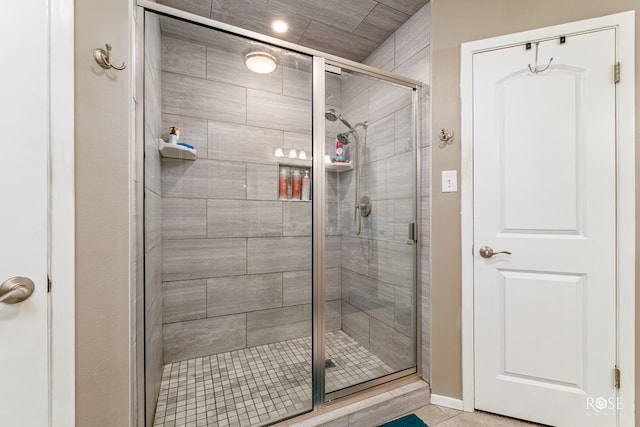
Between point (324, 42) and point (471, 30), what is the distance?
1036 millimetres

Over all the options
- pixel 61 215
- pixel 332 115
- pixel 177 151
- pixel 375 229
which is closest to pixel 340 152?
pixel 332 115

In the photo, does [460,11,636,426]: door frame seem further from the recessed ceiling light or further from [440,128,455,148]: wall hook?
the recessed ceiling light

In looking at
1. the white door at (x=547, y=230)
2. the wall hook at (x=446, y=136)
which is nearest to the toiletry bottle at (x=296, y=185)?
the wall hook at (x=446, y=136)

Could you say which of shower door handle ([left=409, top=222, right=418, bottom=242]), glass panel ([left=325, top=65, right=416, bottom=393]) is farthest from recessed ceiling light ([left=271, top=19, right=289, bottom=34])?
shower door handle ([left=409, top=222, right=418, bottom=242])

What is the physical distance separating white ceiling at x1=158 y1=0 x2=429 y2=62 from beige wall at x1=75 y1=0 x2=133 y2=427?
0.88 m

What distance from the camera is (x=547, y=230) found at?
1375mm

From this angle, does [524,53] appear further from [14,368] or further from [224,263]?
[14,368]

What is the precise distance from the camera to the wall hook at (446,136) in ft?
5.10

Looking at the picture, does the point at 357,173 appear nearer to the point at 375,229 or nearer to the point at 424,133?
the point at 375,229

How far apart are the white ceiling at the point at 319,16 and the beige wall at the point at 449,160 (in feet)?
1.00

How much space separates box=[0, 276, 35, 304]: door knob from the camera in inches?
29.4

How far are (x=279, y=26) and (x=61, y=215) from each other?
177cm

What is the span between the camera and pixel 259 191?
1630mm

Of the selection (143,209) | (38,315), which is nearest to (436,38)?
(143,209)
